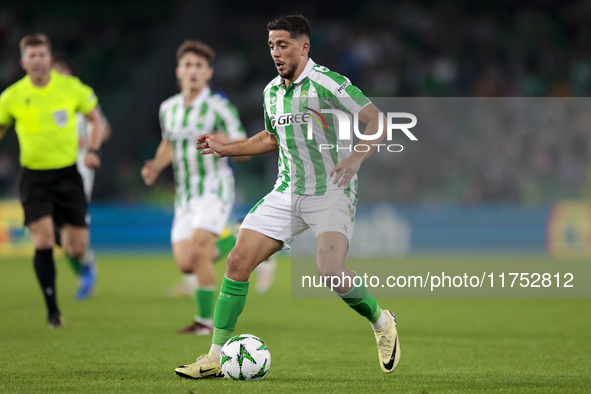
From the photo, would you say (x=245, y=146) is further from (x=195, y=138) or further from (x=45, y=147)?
(x=45, y=147)

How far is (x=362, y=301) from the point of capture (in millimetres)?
4449

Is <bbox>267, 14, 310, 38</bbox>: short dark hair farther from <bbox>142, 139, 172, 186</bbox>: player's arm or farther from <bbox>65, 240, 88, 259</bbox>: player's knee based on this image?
<bbox>65, 240, 88, 259</bbox>: player's knee

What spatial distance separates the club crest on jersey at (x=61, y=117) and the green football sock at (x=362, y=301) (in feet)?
12.1

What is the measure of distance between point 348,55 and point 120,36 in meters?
6.28

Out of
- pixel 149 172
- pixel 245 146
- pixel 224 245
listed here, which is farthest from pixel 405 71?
pixel 245 146

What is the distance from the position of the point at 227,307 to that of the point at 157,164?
2.61 metres

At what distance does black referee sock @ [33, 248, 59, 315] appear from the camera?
21.8ft

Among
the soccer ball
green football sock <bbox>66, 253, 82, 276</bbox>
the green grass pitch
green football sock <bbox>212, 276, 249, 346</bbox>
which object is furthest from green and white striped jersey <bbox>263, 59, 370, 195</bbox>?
green football sock <bbox>66, 253, 82, 276</bbox>

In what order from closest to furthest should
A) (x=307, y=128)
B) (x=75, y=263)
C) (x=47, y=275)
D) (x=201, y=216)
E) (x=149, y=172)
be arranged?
(x=307, y=128) < (x=149, y=172) < (x=47, y=275) < (x=201, y=216) < (x=75, y=263)

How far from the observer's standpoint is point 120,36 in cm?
2058

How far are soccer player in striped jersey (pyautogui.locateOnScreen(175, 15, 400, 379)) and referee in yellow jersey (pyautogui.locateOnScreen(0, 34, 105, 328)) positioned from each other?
2710 mm

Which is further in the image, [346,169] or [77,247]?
[77,247]

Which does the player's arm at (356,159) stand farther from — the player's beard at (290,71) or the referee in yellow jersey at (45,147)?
the referee in yellow jersey at (45,147)

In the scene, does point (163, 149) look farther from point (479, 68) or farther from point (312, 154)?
point (479, 68)
